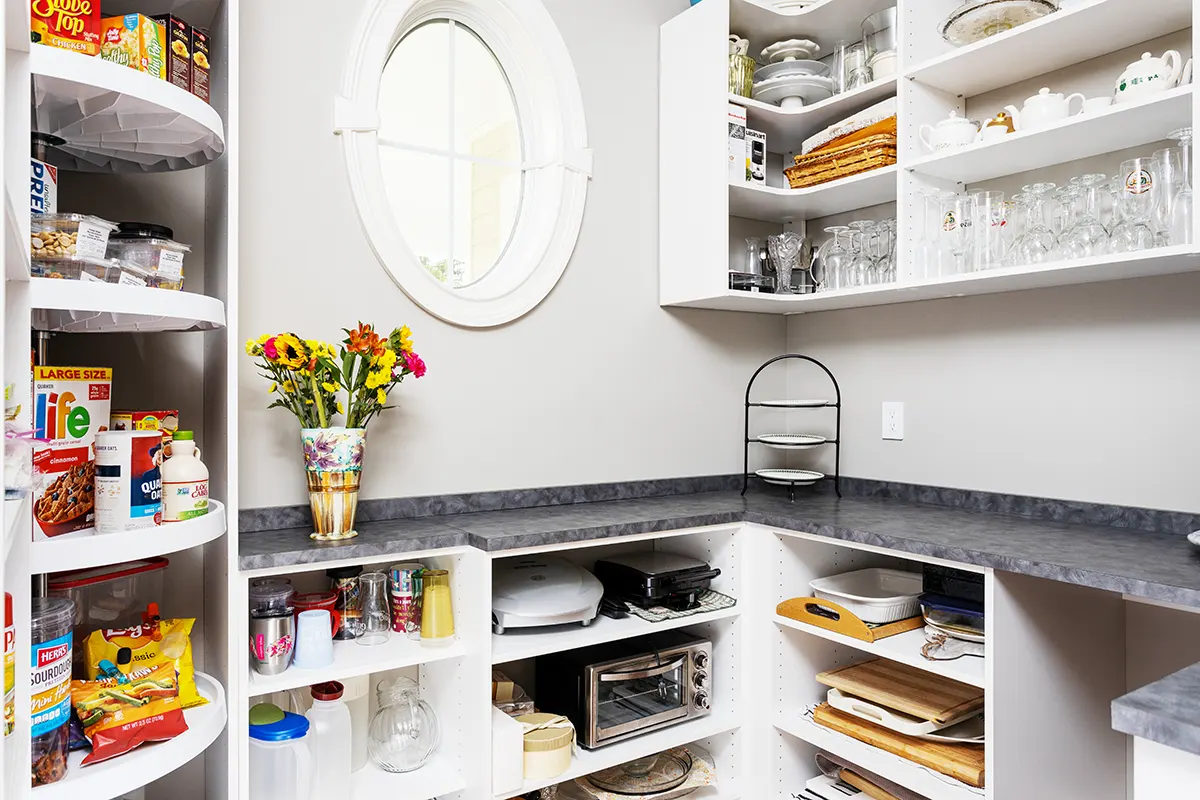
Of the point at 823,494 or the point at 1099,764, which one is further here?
the point at 823,494

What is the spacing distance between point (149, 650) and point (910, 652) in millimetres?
1469

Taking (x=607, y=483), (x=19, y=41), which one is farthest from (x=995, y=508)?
(x=19, y=41)

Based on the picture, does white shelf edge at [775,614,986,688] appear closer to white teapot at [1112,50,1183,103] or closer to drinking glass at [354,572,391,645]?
drinking glass at [354,572,391,645]

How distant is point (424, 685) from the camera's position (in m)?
1.86

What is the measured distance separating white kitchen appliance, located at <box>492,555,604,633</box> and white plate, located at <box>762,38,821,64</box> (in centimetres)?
160

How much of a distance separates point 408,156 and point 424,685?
4.37 ft

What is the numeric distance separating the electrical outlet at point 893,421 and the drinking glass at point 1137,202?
805 mm

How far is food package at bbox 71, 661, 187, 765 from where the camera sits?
1229mm

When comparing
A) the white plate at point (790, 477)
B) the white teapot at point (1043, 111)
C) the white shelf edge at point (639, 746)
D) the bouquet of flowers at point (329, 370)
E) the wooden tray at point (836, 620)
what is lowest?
the white shelf edge at point (639, 746)

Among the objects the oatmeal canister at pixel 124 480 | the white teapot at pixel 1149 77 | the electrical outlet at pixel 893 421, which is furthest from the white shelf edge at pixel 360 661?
the white teapot at pixel 1149 77

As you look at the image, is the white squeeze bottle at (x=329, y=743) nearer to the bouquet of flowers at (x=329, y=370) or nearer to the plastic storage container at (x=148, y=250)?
the bouquet of flowers at (x=329, y=370)

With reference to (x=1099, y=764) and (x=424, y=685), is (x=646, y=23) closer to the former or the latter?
(x=424, y=685)

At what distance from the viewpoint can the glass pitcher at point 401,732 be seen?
173 cm

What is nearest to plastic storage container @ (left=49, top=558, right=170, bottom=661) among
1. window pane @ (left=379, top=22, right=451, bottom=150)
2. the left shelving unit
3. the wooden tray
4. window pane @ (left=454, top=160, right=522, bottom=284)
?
the left shelving unit
